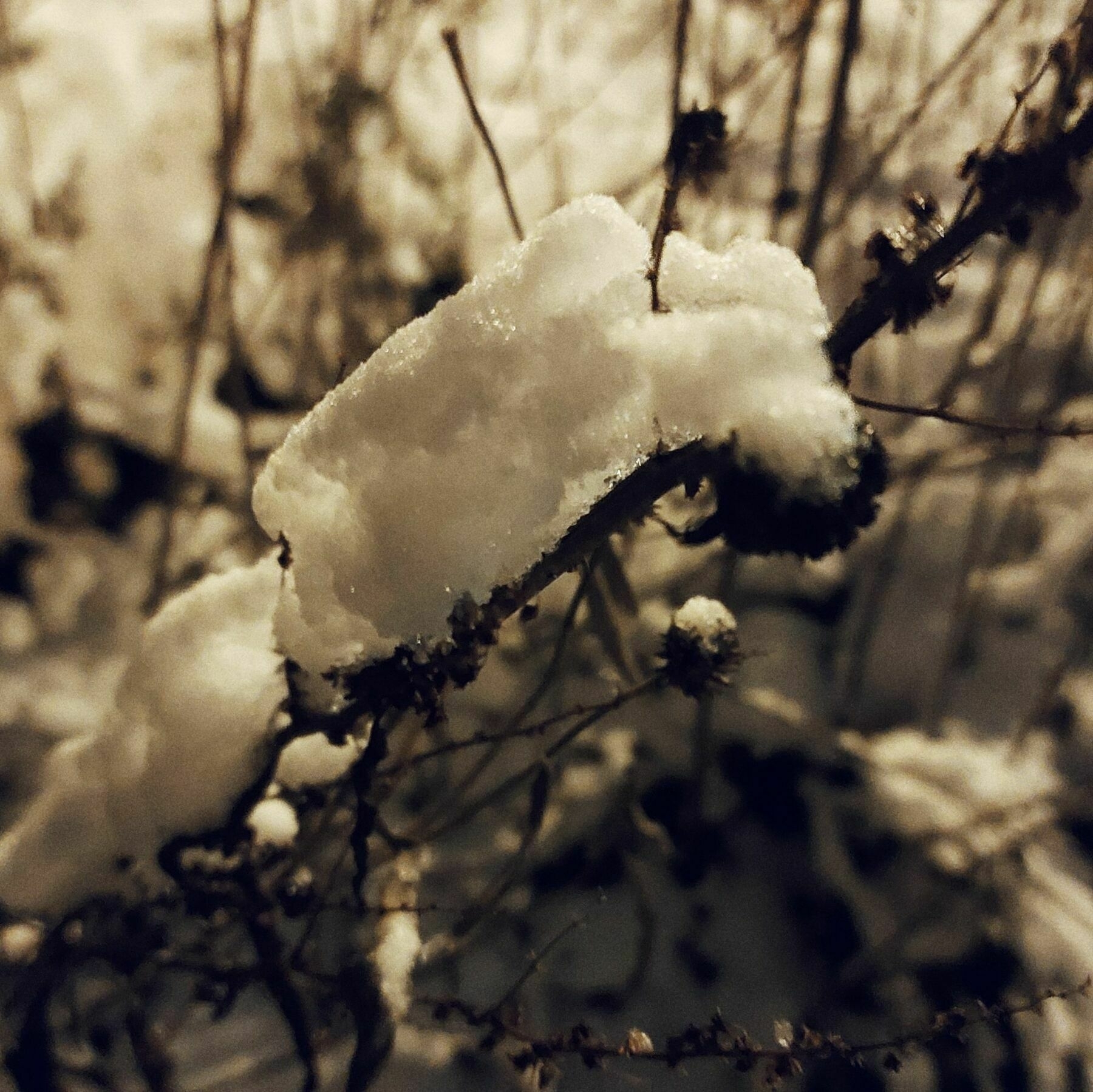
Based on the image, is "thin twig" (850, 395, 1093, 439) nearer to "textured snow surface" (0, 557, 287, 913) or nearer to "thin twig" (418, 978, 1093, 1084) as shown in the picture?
"thin twig" (418, 978, 1093, 1084)

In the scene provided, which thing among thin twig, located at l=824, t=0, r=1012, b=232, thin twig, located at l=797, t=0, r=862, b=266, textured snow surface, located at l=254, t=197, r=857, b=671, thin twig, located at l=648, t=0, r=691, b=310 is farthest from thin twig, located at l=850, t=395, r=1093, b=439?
Answer: thin twig, located at l=824, t=0, r=1012, b=232

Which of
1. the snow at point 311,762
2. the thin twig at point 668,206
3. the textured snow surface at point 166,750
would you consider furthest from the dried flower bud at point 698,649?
the snow at point 311,762

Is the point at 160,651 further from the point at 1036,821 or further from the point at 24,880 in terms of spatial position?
the point at 1036,821

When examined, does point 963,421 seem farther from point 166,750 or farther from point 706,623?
point 166,750

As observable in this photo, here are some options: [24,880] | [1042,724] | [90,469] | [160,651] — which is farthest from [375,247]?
[1042,724]

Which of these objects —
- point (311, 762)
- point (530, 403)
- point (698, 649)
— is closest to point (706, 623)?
point (698, 649)
